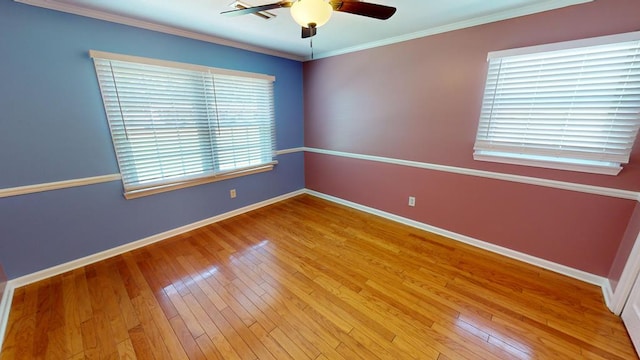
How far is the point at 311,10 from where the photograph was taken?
3.95ft

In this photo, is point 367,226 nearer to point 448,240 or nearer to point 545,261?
point 448,240

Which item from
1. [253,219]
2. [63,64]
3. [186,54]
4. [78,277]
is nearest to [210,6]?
[186,54]

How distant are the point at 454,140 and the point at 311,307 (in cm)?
216

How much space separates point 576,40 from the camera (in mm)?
1788

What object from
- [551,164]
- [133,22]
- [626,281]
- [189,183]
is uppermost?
[133,22]

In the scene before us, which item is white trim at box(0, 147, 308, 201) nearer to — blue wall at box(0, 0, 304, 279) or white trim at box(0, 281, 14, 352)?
blue wall at box(0, 0, 304, 279)

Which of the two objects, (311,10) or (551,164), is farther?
(551,164)

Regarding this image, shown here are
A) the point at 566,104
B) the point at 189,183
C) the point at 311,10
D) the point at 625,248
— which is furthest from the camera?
the point at 189,183

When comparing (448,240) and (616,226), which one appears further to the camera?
(448,240)

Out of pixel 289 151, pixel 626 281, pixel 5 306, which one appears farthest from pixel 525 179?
pixel 5 306

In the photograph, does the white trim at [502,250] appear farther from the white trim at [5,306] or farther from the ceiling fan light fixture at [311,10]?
the white trim at [5,306]

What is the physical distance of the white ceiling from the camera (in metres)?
1.86

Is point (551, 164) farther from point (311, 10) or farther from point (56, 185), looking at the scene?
point (56, 185)

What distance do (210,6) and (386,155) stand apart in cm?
238
